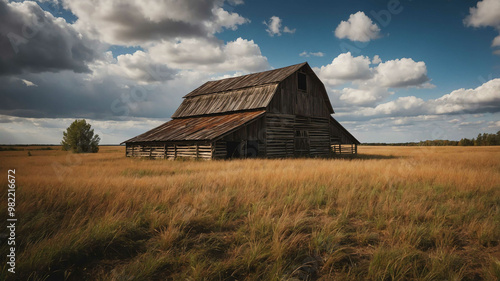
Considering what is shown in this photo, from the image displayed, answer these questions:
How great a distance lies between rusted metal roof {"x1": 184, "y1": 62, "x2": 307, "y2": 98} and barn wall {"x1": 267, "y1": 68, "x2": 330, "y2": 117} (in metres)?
0.72

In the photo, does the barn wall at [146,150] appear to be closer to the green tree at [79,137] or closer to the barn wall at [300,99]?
the barn wall at [300,99]

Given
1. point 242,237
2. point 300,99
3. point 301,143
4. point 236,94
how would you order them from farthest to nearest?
point 236,94, point 301,143, point 300,99, point 242,237

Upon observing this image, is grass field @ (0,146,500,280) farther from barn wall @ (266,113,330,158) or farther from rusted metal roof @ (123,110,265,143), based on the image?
barn wall @ (266,113,330,158)

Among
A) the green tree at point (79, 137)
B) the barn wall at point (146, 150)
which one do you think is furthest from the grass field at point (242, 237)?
the green tree at point (79, 137)

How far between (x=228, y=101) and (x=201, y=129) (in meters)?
5.14

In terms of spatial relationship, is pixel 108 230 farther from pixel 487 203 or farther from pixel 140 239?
pixel 487 203

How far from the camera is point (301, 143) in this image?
2436 centimetres

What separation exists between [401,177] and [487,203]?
10.4 ft

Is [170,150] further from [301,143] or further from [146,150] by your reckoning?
[301,143]

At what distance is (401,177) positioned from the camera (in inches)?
383

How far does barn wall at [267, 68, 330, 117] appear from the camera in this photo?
22203mm

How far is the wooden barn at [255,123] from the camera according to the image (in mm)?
19812

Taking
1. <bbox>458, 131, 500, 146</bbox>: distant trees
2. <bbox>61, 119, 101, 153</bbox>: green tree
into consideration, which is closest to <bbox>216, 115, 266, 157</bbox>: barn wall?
<bbox>61, 119, 101, 153</bbox>: green tree

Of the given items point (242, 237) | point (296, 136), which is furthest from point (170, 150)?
point (242, 237)
